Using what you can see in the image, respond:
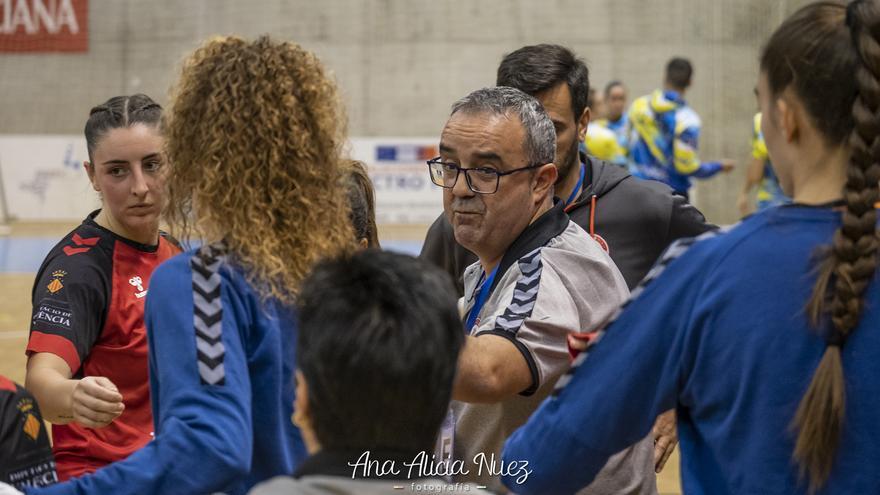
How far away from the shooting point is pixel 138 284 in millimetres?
2721

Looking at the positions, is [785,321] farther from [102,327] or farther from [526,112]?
[102,327]

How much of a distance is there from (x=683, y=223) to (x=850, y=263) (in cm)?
187

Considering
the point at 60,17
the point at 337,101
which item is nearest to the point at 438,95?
the point at 60,17

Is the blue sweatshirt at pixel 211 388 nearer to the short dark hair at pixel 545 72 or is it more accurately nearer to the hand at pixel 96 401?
the hand at pixel 96 401

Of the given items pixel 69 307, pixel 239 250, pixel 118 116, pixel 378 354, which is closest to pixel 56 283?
pixel 69 307

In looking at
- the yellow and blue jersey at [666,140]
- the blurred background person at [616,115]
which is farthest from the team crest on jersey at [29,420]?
the blurred background person at [616,115]

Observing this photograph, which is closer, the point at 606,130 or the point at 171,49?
the point at 606,130

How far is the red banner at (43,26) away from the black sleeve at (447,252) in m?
17.6

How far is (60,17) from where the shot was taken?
19.2 m

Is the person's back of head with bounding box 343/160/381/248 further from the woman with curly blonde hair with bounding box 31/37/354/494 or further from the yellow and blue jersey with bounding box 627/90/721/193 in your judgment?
the yellow and blue jersey with bounding box 627/90/721/193

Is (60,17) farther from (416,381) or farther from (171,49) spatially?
(416,381)

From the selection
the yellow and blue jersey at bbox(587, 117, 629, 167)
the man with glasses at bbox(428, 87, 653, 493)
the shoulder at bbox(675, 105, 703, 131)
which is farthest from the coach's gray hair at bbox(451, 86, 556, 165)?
the yellow and blue jersey at bbox(587, 117, 629, 167)

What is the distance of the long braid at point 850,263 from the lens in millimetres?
1444

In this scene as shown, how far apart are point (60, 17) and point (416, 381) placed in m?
19.6
